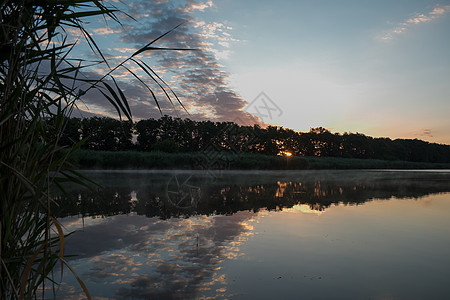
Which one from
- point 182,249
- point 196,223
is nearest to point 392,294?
point 182,249

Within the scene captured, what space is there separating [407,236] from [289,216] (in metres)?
2.25

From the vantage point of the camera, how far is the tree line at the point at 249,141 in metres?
35.9

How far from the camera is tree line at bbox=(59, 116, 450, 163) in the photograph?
35.9 m

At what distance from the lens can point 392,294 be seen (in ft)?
9.57

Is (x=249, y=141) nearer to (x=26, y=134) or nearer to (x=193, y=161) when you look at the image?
(x=193, y=161)

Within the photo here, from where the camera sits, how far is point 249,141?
47219mm

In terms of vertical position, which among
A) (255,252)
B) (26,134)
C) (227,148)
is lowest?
(255,252)

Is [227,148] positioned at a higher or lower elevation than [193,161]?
higher

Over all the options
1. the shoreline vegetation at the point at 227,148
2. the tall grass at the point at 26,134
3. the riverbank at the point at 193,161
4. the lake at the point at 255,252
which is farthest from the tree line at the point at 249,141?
the tall grass at the point at 26,134

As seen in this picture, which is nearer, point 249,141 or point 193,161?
point 193,161

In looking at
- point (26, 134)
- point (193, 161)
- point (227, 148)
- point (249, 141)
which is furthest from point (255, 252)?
point (249, 141)

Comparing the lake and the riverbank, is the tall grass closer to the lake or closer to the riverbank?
the lake

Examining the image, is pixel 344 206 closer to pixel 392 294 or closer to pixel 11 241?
pixel 392 294

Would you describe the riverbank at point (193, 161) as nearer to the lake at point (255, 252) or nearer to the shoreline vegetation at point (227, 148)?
the shoreline vegetation at point (227, 148)
